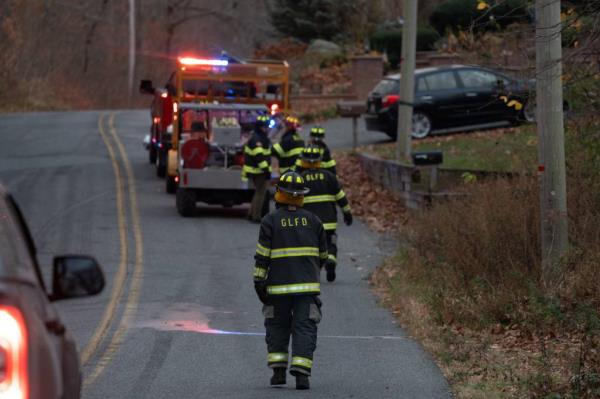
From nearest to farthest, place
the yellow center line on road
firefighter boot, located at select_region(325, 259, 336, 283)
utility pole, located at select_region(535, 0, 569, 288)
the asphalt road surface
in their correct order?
the asphalt road surface < the yellow center line on road < utility pole, located at select_region(535, 0, 569, 288) < firefighter boot, located at select_region(325, 259, 336, 283)

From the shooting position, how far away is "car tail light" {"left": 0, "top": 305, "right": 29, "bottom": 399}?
12.8ft

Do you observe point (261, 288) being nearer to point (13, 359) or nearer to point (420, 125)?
point (13, 359)

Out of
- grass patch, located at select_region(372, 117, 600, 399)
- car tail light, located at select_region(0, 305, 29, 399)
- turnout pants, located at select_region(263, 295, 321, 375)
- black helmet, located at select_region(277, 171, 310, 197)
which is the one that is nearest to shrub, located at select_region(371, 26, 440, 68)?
grass patch, located at select_region(372, 117, 600, 399)

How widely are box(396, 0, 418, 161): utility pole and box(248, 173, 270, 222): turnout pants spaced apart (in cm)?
383

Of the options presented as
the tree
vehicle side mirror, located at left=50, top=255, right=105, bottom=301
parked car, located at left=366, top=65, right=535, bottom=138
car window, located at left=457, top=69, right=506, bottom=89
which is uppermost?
the tree

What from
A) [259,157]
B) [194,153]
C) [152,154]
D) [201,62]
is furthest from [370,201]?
[152,154]

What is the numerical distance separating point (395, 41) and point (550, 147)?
29817 millimetres

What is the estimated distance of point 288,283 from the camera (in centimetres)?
889

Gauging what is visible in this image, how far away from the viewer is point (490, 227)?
13.2 meters

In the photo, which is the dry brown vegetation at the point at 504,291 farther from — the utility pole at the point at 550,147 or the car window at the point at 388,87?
the car window at the point at 388,87

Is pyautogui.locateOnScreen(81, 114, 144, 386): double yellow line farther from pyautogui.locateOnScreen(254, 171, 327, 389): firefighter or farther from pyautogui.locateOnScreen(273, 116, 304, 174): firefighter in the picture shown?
pyautogui.locateOnScreen(273, 116, 304, 174): firefighter

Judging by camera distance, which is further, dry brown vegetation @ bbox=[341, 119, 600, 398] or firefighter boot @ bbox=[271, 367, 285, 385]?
dry brown vegetation @ bbox=[341, 119, 600, 398]

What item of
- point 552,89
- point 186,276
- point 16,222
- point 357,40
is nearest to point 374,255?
point 186,276

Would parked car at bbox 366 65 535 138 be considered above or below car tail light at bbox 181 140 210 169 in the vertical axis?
above
